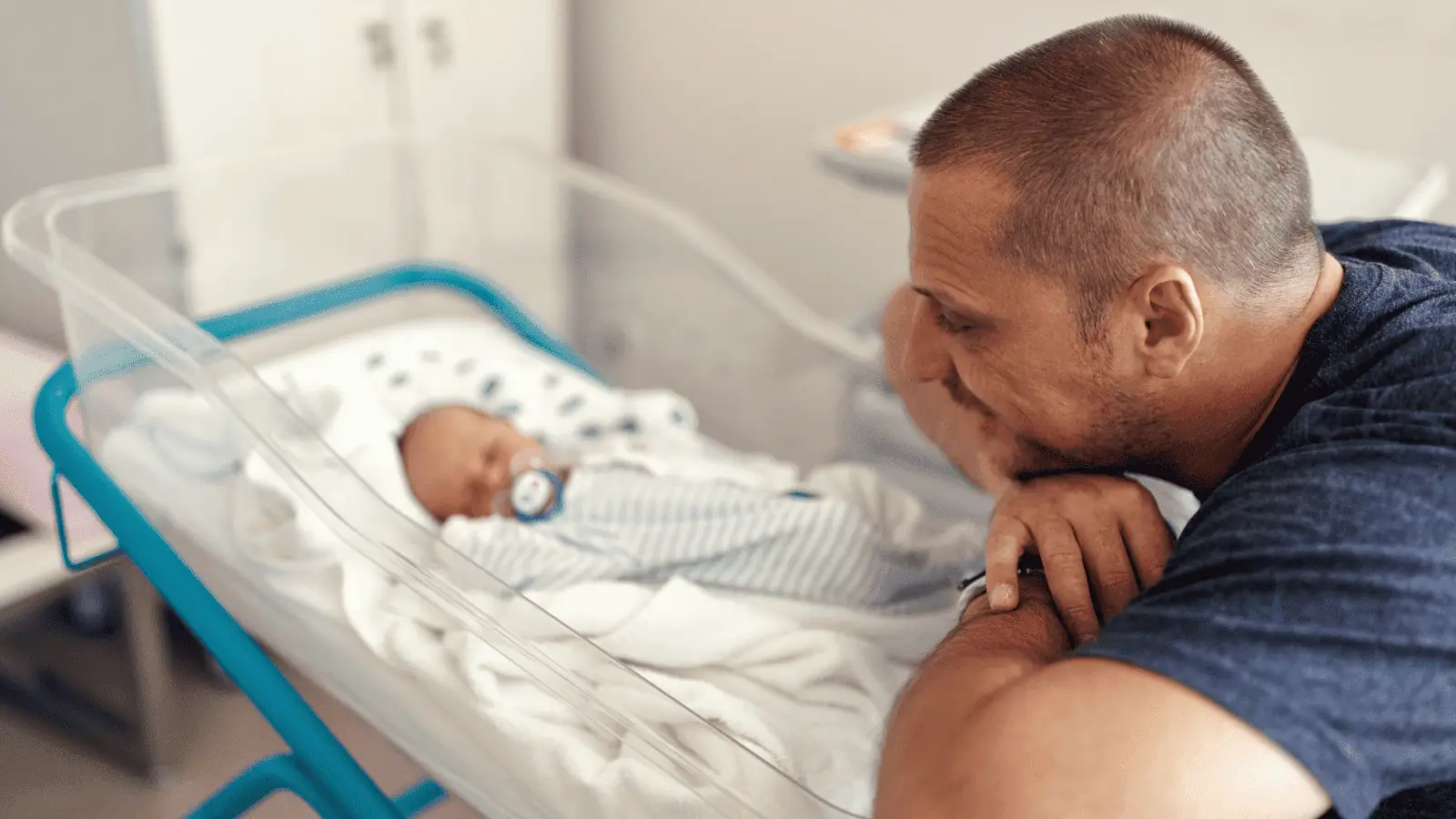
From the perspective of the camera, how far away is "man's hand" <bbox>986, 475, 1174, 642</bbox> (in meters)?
0.84

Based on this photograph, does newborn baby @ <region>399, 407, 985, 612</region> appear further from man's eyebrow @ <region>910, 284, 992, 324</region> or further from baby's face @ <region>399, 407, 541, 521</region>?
man's eyebrow @ <region>910, 284, 992, 324</region>

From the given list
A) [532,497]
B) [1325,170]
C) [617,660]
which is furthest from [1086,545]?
[1325,170]

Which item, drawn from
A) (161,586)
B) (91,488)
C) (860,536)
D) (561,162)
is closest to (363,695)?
(161,586)

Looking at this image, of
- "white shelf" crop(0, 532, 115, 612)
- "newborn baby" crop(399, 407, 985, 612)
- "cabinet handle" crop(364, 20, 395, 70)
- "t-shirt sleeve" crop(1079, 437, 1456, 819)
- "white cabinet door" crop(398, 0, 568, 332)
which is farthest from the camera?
Answer: "cabinet handle" crop(364, 20, 395, 70)

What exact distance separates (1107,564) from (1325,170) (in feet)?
2.87

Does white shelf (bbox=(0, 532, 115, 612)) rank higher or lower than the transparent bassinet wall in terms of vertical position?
lower

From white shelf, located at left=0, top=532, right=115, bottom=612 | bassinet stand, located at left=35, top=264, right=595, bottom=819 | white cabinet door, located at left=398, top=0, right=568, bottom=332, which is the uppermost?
white cabinet door, located at left=398, top=0, right=568, bottom=332

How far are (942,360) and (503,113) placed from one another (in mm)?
1556

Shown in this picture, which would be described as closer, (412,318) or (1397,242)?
(1397,242)

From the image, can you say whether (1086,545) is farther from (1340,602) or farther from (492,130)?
(492,130)

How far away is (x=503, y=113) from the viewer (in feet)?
7.46

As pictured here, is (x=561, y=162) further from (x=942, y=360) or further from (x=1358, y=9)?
(x=1358, y=9)

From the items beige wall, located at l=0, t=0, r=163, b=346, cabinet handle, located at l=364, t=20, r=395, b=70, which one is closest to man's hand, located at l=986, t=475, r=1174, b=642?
beige wall, located at l=0, t=0, r=163, b=346

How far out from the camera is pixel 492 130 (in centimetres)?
225
